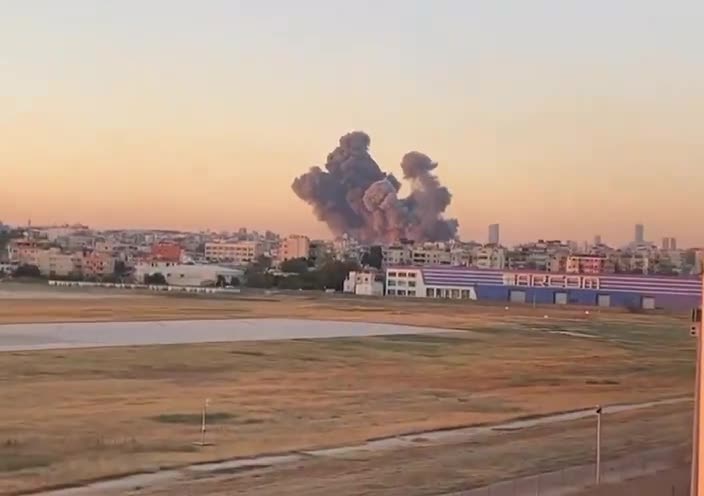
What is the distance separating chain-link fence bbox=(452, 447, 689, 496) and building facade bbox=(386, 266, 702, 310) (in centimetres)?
5072

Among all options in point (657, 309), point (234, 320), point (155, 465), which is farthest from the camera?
point (657, 309)

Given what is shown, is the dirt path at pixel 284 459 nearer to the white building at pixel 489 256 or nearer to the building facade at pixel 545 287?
the building facade at pixel 545 287

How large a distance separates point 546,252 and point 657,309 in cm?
5367

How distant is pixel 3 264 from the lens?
9144 cm

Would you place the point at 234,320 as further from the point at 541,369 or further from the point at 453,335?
the point at 541,369

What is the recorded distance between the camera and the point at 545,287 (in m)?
→ 74.4

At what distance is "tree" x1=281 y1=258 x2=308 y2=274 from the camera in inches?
3634

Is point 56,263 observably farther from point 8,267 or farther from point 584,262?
point 584,262

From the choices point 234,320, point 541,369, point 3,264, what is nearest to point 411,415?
point 541,369

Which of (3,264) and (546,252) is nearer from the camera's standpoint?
(3,264)

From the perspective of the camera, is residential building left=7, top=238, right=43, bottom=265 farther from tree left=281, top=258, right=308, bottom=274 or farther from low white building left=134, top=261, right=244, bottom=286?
tree left=281, top=258, right=308, bottom=274

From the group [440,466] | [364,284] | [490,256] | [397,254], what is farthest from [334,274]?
[440,466]

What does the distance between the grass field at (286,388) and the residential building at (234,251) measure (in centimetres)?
7418

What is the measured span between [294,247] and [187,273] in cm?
2857
